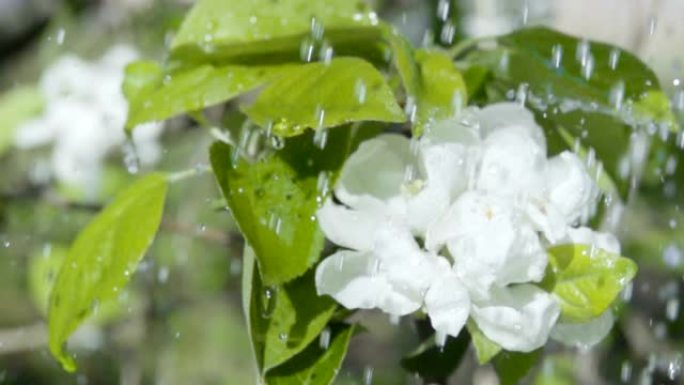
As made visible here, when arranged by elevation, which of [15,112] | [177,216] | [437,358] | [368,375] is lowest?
[368,375]

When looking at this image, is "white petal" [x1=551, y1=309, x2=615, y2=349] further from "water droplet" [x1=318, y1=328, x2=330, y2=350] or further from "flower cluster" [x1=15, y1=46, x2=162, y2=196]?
"flower cluster" [x1=15, y1=46, x2=162, y2=196]

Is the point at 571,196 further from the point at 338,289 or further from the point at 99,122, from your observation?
the point at 99,122

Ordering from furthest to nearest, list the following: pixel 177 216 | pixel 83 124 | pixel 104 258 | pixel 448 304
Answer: pixel 177 216
pixel 83 124
pixel 104 258
pixel 448 304

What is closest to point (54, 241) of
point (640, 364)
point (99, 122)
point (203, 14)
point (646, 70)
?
point (99, 122)

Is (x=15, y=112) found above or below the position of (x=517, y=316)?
below

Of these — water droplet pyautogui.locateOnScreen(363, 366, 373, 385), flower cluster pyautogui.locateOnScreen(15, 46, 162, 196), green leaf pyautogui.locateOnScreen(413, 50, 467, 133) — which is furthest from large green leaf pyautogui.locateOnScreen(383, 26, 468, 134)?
water droplet pyautogui.locateOnScreen(363, 366, 373, 385)

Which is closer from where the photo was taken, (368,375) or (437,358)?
(437,358)

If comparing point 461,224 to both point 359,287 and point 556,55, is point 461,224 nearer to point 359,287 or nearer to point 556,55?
point 359,287

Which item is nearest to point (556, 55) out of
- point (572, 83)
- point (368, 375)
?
point (572, 83)
